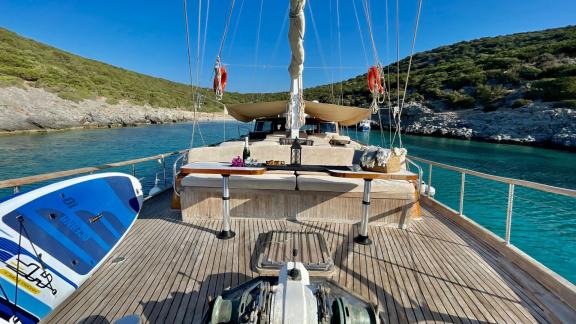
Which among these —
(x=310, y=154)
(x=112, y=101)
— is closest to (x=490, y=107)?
(x=310, y=154)

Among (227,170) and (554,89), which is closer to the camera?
(227,170)

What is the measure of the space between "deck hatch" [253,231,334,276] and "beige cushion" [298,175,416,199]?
864 millimetres

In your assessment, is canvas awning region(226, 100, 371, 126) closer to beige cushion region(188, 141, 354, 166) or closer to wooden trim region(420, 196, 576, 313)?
beige cushion region(188, 141, 354, 166)

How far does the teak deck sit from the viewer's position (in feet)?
8.18

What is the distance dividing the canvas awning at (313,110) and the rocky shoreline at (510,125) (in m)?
29.4

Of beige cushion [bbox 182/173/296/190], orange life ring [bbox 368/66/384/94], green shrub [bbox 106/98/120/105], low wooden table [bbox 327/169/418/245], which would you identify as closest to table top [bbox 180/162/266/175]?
beige cushion [bbox 182/173/296/190]

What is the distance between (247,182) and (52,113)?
49.3m

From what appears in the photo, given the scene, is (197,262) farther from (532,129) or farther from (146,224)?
(532,129)

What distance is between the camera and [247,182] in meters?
4.65

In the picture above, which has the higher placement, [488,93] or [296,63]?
[488,93]

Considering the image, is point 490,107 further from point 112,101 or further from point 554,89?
point 112,101

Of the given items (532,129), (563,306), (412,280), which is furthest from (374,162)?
(532,129)

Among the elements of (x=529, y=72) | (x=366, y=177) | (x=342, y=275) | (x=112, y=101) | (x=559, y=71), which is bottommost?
(x=342, y=275)

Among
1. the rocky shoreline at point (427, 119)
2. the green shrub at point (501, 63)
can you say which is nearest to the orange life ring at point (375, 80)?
the rocky shoreline at point (427, 119)
